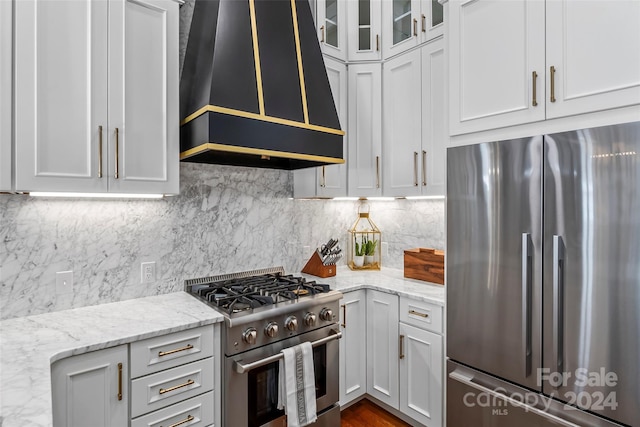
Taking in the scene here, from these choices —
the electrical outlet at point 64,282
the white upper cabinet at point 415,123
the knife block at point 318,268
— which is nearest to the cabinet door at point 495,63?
the white upper cabinet at point 415,123

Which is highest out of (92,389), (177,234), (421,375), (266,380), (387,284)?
(177,234)

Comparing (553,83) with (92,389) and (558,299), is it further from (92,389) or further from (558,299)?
(92,389)

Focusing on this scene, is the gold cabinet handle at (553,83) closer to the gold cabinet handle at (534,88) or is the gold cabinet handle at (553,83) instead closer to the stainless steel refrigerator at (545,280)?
the gold cabinet handle at (534,88)

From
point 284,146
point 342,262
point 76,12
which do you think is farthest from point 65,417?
point 342,262

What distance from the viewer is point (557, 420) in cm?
150

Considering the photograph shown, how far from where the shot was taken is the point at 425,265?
2.49 m

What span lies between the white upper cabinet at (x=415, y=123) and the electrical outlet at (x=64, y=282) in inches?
79.1

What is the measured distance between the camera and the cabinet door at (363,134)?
265 centimetres

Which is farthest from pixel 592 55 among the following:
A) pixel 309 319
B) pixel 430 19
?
pixel 309 319

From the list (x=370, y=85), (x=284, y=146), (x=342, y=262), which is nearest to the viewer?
(x=284, y=146)

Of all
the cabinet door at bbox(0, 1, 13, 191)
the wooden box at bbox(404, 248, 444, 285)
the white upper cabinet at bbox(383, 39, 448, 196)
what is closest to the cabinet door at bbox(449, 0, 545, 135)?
the white upper cabinet at bbox(383, 39, 448, 196)

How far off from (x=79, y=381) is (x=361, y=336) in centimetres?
164

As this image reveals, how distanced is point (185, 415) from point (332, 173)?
67.7 inches

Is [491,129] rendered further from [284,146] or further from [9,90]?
[9,90]
